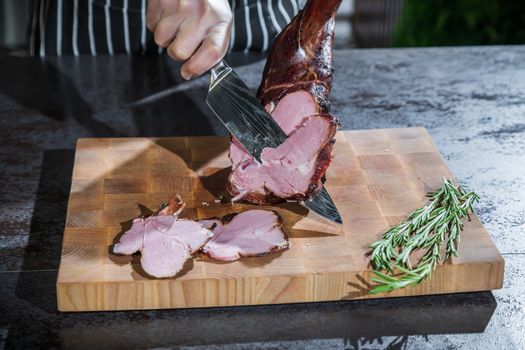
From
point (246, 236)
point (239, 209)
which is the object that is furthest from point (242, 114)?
point (246, 236)

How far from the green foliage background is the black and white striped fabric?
290 cm

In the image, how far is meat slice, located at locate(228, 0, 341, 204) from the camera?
6.23 feet

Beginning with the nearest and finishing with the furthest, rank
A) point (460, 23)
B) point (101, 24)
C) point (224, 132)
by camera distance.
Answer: point (224, 132), point (101, 24), point (460, 23)

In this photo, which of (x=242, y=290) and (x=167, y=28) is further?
(x=167, y=28)

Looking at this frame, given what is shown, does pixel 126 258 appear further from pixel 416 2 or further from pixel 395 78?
pixel 416 2

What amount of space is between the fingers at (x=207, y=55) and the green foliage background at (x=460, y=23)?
3.96m

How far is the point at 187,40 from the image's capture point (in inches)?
75.6

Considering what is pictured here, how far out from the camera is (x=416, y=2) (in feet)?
19.2

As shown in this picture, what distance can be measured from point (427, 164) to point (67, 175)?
0.91 meters

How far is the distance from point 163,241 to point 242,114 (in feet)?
1.29

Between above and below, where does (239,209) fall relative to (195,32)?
below

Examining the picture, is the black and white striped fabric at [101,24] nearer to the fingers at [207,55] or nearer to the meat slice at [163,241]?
the fingers at [207,55]

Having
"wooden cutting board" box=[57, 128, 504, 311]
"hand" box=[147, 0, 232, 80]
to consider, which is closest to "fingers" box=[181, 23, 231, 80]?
"hand" box=[147, 0, 232, 80]

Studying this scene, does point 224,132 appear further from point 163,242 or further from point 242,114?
point 163,242
